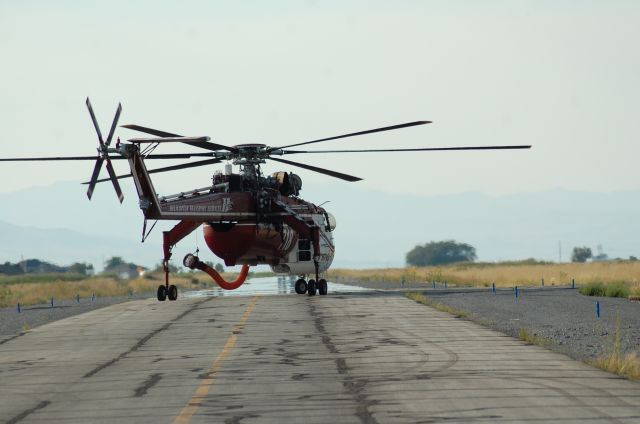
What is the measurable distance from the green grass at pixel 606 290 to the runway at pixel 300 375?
14360 millimetres

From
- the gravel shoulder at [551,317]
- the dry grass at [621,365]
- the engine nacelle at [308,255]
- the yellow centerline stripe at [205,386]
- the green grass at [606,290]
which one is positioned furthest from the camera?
the engine nacelle at [308,255]

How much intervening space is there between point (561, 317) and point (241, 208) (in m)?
13.7

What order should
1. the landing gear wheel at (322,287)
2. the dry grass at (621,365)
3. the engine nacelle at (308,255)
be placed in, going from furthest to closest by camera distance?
the engine nacelle at (308,255) < the landing gear wheel at (322,287) < the dry grass at (621,365)

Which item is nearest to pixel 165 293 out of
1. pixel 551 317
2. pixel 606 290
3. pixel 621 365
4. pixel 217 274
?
pixel 217 274

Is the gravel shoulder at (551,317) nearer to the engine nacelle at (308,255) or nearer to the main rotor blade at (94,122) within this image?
the engine nacelle at (308,255)

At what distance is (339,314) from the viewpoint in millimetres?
35438

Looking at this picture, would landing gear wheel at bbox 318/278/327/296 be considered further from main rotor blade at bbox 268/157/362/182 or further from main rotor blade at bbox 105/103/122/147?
main rotor blade at bbox 105/103/122/147

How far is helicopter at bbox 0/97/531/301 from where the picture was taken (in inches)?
1486

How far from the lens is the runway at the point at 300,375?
51.6ft

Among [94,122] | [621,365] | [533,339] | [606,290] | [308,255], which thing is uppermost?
[94,122]

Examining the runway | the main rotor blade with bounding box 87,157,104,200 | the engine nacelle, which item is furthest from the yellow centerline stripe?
the engine nacelle

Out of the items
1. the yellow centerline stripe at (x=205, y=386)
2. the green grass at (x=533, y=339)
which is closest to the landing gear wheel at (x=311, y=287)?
the yellow centerline stripe at (x=205, y=386)

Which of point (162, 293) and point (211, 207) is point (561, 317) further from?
point (162, 293)

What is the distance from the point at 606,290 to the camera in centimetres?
4656
